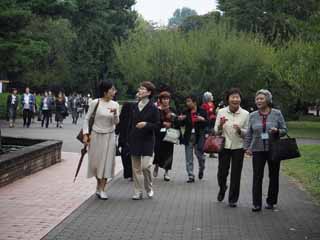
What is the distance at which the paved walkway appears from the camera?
324 inches

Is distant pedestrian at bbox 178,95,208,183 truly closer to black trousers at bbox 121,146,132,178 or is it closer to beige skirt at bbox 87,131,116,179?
black trousers at bbox 121,146,132,178

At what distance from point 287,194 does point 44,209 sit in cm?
454

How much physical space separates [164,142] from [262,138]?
4.39m

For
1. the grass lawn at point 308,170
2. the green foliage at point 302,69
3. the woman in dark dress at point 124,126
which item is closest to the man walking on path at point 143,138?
the woman in dark dress at point 124,126

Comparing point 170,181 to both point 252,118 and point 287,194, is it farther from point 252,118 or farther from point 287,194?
point 252,118

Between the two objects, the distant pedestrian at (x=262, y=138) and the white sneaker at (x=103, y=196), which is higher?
the distant pedestrian at (x=262, y=138)

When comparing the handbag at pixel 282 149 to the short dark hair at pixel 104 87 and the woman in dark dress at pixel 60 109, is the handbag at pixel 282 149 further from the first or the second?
the woman in dark dress at pixel 60 109

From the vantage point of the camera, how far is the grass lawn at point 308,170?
13223 millimetres

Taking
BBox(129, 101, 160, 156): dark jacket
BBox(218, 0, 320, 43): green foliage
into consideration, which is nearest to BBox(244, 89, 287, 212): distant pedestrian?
BBox(129, 101, 160, 156): dark jacket

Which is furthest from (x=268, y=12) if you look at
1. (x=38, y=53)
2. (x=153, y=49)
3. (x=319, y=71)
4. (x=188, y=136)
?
(x=188, y=136)

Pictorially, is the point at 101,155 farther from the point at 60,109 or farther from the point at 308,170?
the point at 60,109

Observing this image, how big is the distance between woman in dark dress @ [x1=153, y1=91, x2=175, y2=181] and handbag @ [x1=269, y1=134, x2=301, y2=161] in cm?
Result: 397

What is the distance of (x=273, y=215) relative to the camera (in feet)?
32.3

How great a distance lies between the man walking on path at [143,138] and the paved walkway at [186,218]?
0.35m
